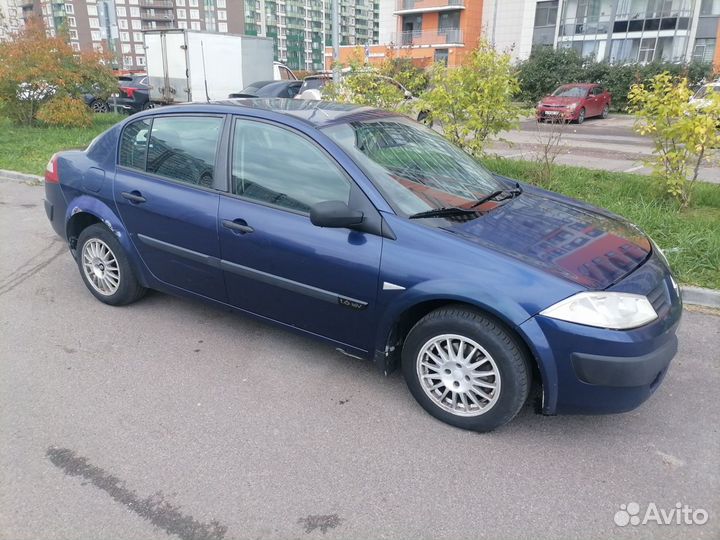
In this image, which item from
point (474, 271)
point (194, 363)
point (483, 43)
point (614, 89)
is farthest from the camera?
point (614, 89)

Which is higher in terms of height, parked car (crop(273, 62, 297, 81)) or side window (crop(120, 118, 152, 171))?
parked car (crop(273, 62, 297, 81))

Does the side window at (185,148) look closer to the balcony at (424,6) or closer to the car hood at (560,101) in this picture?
the car hood at (560,101)

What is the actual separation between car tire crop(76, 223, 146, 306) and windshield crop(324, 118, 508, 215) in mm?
1986

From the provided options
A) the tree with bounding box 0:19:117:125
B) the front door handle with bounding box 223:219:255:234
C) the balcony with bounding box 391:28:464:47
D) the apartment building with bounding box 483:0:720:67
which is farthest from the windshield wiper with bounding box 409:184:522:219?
the balcony with bounding box 391:28:464:47

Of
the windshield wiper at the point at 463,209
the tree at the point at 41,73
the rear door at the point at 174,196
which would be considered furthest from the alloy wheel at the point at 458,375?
the tree at the point at 41,73

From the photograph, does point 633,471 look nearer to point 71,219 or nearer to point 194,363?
point 194,363

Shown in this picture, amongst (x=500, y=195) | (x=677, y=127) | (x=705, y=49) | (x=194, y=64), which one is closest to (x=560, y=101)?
(x=194, y=64)

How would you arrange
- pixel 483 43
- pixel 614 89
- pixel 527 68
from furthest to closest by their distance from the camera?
pixel 527 68 < pixel 614 89 < pixel 483 43

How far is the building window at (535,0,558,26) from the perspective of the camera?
42.0m

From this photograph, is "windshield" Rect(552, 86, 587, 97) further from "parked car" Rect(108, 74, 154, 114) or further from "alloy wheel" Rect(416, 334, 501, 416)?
"alloy wheel" Rect(416, 334, 501, 416)

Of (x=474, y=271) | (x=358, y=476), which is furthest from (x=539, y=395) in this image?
(x=358, y=476)

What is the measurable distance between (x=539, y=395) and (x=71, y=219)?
3.72 metres

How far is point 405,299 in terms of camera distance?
9.71ft

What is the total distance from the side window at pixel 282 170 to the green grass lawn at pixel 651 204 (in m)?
3.44
